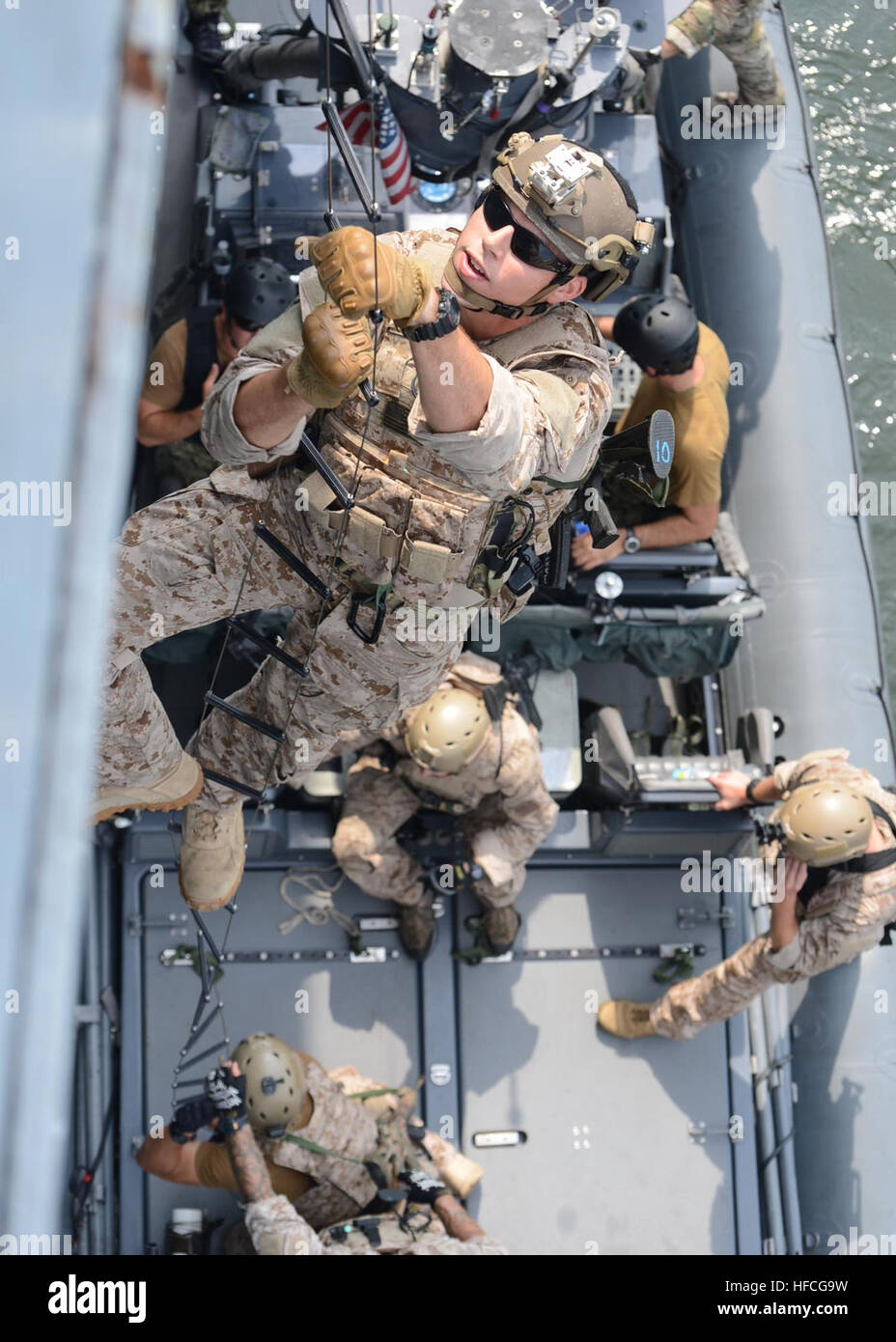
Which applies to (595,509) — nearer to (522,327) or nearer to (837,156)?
(522,327)

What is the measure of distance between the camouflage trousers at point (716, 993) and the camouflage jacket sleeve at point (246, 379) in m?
3.14

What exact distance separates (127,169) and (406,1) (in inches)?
208

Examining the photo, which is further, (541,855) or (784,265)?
(784,265)

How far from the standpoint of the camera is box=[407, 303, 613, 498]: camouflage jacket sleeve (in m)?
3.10

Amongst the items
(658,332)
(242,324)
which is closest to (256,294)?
(242,324)

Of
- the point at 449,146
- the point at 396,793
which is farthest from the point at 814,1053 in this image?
the point at 449,146

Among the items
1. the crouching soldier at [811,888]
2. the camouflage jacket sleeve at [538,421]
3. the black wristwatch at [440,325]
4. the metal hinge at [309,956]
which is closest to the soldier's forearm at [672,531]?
the crouching soldier at [811,888]

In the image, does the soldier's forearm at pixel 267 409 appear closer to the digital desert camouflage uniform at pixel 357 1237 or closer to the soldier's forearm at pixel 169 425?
the soldier's forearm at pixel 169 425

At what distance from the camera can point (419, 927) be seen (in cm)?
606

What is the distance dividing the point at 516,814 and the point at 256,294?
6.43 feet

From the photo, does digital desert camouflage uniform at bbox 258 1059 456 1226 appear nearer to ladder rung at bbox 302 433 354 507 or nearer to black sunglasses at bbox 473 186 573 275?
ladder rung at bbox 302 433 354 507

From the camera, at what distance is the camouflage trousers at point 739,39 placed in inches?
268

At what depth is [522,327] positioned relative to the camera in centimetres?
361

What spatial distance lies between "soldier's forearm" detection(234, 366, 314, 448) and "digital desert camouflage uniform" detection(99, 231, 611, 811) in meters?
0.03
